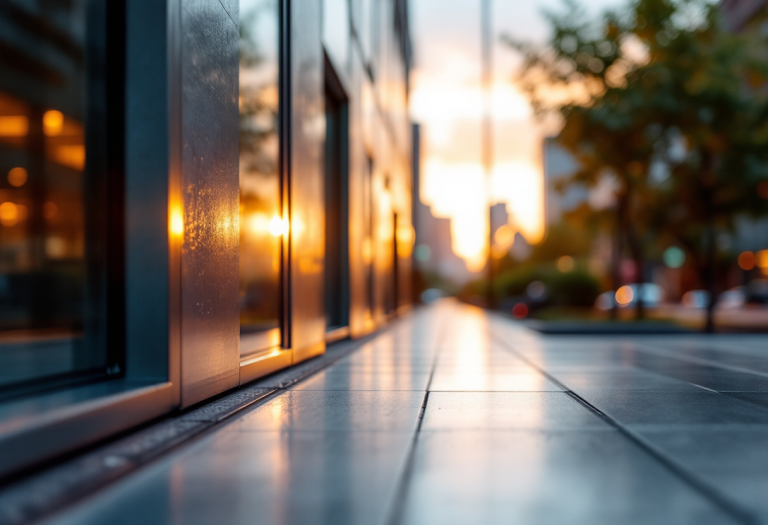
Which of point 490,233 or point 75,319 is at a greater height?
point 490,233

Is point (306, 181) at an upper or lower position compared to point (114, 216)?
upper

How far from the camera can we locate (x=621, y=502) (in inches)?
117

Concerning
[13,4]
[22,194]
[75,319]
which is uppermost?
[13,4]

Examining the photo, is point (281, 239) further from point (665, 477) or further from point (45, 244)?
point (665, 477)

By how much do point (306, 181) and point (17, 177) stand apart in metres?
4.25

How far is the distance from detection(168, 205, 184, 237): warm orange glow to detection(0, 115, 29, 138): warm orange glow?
1.54 meters

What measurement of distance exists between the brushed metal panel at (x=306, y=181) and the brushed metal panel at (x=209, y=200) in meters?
2.25

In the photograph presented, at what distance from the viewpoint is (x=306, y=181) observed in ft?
29.5

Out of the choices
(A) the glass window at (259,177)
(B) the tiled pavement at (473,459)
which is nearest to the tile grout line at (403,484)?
(B) the tiled pavement at (473,459)

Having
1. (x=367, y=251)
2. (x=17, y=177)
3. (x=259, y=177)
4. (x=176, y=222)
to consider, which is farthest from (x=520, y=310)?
(x=17, y=177)

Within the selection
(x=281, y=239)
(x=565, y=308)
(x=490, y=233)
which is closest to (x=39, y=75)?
(x=281, y=239)

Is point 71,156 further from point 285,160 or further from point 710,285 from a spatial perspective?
point 710,285

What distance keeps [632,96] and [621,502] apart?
14.0m

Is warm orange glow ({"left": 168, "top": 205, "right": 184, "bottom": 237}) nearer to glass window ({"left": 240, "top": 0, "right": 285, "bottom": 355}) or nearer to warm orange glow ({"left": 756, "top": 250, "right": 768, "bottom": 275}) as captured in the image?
glass window ({"left": 240, "top": 0, "right": 285, "bottom": 355})
